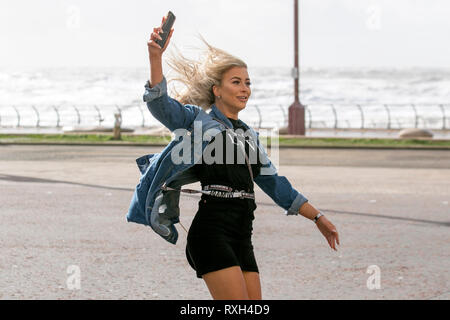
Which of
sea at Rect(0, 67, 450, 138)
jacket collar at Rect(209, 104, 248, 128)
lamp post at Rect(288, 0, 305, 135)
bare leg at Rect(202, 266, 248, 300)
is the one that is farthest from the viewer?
→ sea at Rect(0, 67, 450, 138)

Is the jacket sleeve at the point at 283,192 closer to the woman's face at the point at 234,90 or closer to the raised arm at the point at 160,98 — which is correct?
the woman's face at the point at 234,90

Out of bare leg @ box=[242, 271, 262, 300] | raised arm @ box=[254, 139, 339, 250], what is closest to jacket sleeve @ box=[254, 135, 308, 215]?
raised arm @ box=[254, 139, 339, 250]

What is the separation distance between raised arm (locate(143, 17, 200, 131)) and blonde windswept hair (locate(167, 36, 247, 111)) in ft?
0.89

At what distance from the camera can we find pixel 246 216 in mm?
3834

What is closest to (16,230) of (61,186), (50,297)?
(50,297)

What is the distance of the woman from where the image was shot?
3633 millimetres

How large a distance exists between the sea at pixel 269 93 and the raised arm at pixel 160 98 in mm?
64358

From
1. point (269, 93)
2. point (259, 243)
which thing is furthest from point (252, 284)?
point (269, 93)

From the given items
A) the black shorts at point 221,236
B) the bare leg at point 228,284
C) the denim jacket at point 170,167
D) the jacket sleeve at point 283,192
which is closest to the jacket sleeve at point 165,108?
the denim jacket at point 170,167

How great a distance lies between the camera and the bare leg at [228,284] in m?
3.60

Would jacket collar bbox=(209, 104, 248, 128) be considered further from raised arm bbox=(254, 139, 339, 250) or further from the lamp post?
the lamp post

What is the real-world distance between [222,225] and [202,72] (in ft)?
2.77

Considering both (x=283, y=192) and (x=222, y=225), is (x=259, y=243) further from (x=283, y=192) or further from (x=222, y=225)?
(x=222, y=225)

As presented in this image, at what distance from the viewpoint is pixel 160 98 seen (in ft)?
11.9
